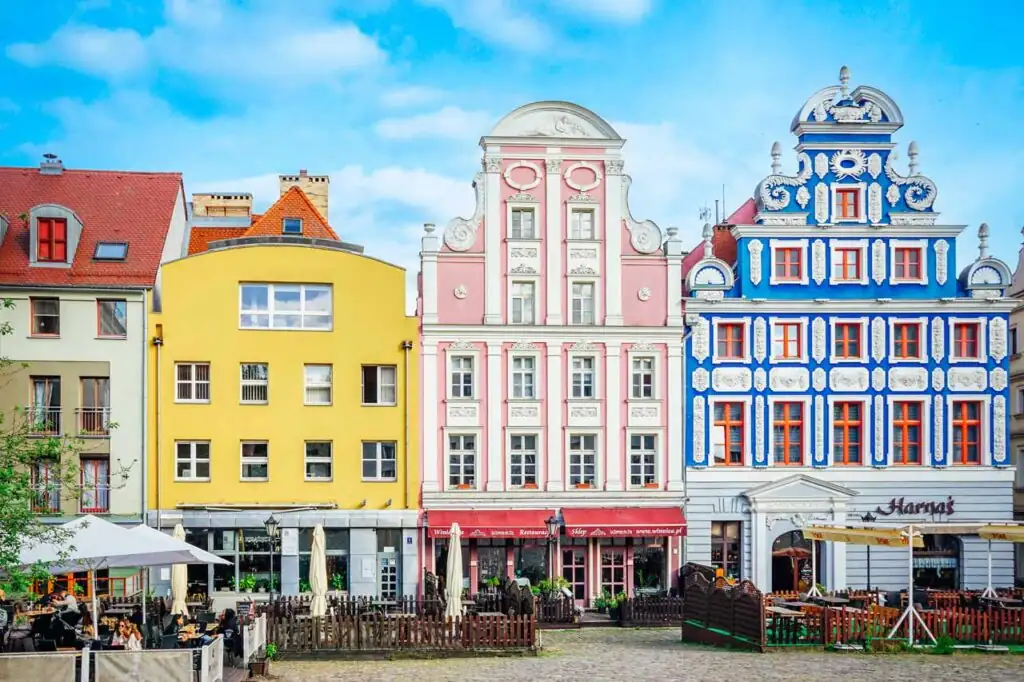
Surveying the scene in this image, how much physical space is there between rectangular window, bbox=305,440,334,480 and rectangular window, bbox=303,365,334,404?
1287 mm

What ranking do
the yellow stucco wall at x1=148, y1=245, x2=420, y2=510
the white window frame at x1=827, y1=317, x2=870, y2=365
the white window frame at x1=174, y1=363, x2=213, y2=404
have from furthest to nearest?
the white window frame at x1=827, y1=317, x2=870, y2=365 → the white window frame at x1=174, y1=363, x2=213, y2=404 → the yellow stucco wall at x1=148, y1=245, x2=420, y2=510

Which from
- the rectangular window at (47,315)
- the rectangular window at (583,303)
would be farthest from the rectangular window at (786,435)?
the rectangular window at (47,315)

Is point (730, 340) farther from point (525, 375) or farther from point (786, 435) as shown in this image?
point (525, 375)

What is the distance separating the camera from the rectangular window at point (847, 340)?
44.6m

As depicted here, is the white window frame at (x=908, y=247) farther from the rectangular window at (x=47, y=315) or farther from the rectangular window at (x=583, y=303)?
the rectangular window at (x=47, y=315)

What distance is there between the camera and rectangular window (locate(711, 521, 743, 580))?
1730 inches

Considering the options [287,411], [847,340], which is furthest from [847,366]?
[287,411]

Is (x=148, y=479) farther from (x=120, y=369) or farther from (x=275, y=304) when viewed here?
(x=275, y=304)

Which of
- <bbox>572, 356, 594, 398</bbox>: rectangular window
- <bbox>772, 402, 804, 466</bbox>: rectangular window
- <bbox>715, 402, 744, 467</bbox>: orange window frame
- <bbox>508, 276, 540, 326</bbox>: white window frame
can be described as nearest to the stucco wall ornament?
<bbox>508, 276, 540, 326</bbox>: white window frame

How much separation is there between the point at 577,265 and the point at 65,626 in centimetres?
2236

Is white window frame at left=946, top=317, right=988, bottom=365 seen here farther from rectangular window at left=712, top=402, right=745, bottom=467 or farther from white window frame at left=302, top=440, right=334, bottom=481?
white window frame at left=302, top=440, right=334, bottom=481

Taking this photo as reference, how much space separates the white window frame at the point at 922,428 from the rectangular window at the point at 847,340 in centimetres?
177

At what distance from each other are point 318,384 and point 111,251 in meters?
7.31

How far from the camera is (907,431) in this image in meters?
44.7
